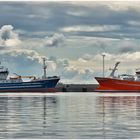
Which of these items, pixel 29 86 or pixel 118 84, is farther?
pixel 29 86

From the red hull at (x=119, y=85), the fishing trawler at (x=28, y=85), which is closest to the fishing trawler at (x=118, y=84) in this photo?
the red hull at (x=119, y=85)

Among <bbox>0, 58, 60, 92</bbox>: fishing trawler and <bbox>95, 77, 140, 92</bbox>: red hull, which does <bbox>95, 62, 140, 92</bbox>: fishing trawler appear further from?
<bbox>0, 58, 60, 92</bbox>: fishing trawler

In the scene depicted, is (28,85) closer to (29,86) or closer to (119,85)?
(29,86)

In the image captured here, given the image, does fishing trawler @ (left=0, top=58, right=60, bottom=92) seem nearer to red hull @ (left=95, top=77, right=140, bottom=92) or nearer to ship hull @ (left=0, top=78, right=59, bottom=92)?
ship hull @ (left=0, top=78, right=59, bottom=92)

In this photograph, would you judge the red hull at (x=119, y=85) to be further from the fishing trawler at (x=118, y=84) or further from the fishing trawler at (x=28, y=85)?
the fishing trawler at (x=28, y=85)

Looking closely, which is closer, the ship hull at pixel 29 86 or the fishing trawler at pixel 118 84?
the fishing trawler at pixel 118 84

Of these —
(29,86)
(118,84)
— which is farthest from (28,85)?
(118,84)

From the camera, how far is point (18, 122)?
1062 inches

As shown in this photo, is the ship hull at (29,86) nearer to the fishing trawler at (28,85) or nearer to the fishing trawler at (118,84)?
the fishing trawler at (28,85)

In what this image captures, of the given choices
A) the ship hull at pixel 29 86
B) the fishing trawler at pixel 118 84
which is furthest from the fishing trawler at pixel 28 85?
the fishing trawler at pixel 118 84

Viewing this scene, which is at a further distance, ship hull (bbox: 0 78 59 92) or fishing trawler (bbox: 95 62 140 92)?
ship hull (bbox: 0 78 59 92)

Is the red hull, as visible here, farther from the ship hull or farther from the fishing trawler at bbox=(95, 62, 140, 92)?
the ship hull

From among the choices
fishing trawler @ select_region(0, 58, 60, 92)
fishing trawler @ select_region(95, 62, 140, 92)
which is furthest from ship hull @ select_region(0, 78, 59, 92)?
fishing trawler @ select_region(95, 62, 140, 92)

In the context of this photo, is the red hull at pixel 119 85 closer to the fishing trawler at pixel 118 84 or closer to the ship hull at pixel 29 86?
the fishing trawler at pixel 118 84
